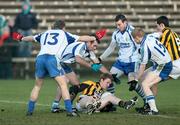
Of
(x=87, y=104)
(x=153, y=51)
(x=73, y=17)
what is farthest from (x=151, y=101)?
(x=73, y=17)

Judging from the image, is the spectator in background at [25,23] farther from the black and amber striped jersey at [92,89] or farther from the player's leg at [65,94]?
the player's leg at [65,94]

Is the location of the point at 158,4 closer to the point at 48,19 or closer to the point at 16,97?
the point at 48,19

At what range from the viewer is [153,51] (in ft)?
42.2

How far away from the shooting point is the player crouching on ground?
1284cm

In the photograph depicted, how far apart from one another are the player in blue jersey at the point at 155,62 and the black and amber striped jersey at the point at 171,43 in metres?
0.31

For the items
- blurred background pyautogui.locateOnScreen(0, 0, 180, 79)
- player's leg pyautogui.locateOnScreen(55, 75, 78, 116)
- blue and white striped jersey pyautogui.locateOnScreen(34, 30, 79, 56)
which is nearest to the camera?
player's leg pyautogui.locateOnScreen(55, 75, 78, 116)

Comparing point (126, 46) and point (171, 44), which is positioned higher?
point (126, 46)

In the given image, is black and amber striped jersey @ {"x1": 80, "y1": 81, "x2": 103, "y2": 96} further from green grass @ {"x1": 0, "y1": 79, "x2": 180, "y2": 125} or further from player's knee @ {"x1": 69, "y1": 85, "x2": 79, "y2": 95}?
green grass @ {"x1": 0, "y1": 79, "x2": 180, "y2": 125}

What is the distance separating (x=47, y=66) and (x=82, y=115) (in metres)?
1.08

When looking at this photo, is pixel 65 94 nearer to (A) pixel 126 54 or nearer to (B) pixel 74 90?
(B) pixel 74 90

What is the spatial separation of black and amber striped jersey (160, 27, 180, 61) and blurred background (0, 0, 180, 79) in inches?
452

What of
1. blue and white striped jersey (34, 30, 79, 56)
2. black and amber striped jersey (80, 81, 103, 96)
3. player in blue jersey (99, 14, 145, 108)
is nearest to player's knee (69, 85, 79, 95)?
black and amber striped jersey (80, 81, 103, 96)

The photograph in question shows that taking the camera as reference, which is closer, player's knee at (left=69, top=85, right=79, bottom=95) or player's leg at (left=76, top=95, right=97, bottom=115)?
player's leg at (left=76, top=95, right=97, bottom=115)

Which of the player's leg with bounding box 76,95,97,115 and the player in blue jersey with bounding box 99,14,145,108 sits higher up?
the player in blue jersey with bounding box 99,14,145,108
